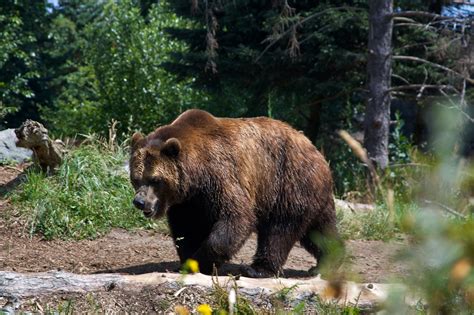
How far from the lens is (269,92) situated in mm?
15281

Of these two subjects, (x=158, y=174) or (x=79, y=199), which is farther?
(x=79, y=199)

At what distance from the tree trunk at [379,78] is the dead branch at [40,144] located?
5.14 m

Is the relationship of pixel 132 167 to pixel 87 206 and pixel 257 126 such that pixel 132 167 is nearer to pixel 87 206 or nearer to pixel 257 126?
pixel 257 126

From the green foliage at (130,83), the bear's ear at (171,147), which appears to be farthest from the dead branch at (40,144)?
the green foliage at (130,83)

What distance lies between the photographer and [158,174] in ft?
20.0

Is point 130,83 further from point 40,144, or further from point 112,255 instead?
point 112,255

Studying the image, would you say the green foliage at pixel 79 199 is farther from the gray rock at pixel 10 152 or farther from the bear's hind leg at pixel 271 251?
the bear's hind leg at pixel 271 251

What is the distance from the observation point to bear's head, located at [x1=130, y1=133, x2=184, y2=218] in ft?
19.9

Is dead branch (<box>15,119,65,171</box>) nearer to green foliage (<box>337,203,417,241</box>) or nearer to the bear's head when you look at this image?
the bear's head

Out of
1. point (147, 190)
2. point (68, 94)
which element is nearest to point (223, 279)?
point (147, 190)

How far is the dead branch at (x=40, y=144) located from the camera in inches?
345

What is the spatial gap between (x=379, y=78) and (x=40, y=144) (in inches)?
234

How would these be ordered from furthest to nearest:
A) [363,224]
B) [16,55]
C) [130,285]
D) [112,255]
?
[16,55] < [363,224] < [112,255] < [130,285]

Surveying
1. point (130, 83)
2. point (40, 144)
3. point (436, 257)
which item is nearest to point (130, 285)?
point (436, 257)
